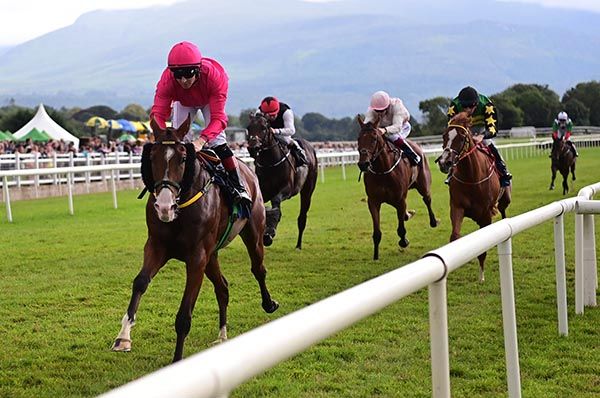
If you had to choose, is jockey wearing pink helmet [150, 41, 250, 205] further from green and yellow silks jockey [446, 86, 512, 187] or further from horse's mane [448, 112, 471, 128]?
green and yellow silks jockey [446, 86, 512, 187]

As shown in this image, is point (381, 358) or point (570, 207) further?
point (570, 207)

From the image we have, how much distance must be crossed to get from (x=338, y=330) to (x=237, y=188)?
14.1 ft

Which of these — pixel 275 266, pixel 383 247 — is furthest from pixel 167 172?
pixel 383 247

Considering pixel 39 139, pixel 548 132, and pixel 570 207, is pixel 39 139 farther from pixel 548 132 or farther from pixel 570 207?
pixel 548 132

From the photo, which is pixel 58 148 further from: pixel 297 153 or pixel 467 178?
pixel 467 178

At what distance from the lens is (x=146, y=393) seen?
1.65 metres

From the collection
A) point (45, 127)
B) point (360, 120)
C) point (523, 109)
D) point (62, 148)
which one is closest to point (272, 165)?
point (360, 120)

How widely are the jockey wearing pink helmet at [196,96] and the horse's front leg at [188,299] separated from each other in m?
0.78

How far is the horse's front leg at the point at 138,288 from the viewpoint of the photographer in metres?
5.54

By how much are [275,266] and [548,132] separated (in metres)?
61.9

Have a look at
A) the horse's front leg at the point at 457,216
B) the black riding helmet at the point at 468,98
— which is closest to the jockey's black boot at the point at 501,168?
the black riding helmet at the point at 468,98

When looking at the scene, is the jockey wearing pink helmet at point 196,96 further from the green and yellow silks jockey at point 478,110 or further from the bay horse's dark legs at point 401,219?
the bay horse's dark legs at point 401,219

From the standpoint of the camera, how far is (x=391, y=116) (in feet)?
38.4

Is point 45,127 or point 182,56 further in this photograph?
point 45,127
